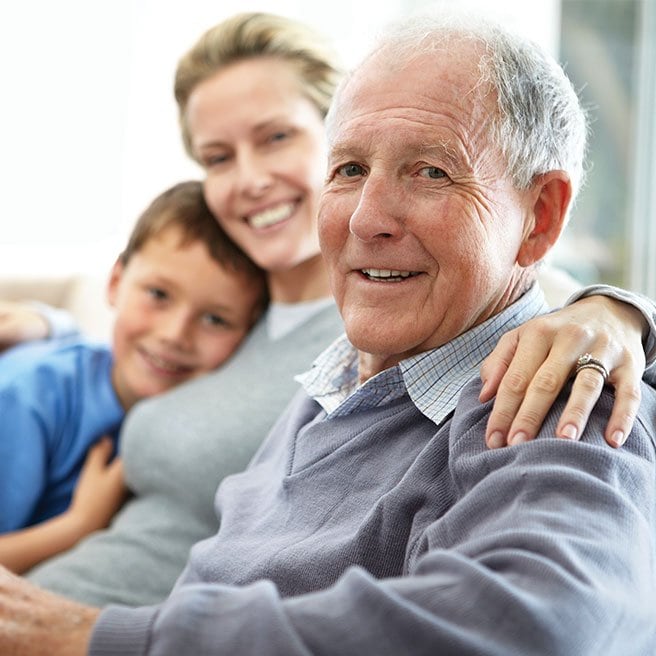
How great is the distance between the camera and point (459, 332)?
1200mm

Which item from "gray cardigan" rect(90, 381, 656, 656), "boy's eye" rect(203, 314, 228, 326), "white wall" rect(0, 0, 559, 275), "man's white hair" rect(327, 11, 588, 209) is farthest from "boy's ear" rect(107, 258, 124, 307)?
"white wall" rect(0, 0, 559, 275)

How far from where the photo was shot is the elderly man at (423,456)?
30.9 inches

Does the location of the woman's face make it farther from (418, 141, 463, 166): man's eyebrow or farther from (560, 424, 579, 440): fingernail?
(560, 424, 579, 440): fingernail

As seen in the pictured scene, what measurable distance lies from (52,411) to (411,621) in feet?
4.37

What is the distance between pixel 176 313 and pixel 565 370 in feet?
3.52

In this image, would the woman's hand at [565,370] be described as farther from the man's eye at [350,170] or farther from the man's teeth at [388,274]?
the man's eye at [350,170]

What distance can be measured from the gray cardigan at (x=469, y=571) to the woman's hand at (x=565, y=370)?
18mm

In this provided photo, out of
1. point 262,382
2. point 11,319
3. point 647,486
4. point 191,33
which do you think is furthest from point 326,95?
point 191,33

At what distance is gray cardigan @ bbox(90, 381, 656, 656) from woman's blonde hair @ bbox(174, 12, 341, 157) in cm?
99

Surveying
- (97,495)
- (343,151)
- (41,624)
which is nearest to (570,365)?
(343,151)

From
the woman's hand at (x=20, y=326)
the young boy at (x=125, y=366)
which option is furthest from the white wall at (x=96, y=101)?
the young boy at (x=125, y=366)

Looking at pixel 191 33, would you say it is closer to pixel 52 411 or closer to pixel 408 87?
pixel 52 411

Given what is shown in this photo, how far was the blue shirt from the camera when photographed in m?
1.87

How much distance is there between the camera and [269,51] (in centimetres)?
185
